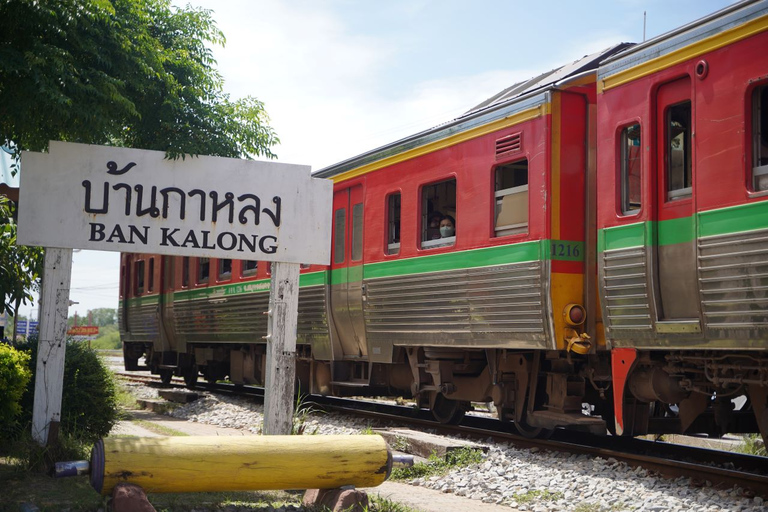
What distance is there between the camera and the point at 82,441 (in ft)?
28.6

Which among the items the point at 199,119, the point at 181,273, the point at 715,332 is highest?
the point at 199,119

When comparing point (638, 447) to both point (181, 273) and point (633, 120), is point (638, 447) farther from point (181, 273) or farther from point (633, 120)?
point (181, 273)

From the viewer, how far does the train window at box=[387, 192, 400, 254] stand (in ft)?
39.4

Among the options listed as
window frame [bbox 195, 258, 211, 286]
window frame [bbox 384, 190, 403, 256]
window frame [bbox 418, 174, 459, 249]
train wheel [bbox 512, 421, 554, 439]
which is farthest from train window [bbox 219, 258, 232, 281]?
train wheel [bbox 512, 421, 554, 439]

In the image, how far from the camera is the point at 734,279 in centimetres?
682

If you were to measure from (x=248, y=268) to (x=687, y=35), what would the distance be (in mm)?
10134

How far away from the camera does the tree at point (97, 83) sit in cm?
738

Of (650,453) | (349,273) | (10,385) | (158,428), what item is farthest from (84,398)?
(650,453)

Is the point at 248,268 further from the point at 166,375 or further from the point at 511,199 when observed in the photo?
the point at 511,199

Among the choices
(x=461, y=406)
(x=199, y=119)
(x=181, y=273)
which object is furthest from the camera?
(x=181, y=273)

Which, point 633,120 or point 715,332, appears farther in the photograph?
point 633,120

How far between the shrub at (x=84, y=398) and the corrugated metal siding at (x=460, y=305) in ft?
12.7

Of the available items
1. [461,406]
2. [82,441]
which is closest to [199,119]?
[82,441]

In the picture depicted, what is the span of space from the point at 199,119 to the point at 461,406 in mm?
5258
